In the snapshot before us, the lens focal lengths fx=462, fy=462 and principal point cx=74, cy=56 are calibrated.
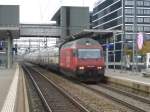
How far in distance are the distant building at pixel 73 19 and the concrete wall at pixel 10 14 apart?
30.7ft

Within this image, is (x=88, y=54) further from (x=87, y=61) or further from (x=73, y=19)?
(x=73, y=19)

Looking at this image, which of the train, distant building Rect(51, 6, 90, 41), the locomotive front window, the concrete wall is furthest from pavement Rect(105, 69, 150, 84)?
distant building Rect(51, 6, 90, 41)

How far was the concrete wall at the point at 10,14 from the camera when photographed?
235ft

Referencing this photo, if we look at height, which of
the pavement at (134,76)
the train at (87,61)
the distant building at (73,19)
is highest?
the distant building at (73,19)

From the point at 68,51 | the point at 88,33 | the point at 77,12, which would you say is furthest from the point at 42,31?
the point at 68,51

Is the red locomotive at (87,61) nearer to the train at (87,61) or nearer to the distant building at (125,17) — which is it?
the train at (87,61)

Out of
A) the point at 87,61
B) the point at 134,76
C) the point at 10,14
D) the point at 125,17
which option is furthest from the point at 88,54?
the point at 125,17

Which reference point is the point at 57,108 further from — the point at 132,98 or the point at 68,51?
the point at 68,51

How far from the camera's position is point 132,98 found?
22.3 meters

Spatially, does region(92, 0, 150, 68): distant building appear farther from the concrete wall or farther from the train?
the train

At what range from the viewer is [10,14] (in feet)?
235

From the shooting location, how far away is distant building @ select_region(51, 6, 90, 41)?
3068 inches

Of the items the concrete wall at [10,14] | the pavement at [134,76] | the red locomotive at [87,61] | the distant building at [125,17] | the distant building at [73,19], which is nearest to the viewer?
the pavement at [134,76]

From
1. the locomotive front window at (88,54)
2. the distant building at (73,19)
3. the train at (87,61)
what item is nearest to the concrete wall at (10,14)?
the distant building at (73,19)
